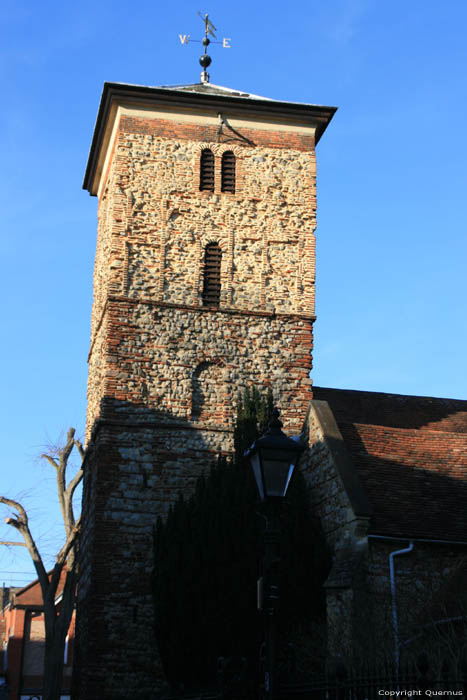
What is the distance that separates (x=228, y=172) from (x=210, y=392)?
19.8 ft

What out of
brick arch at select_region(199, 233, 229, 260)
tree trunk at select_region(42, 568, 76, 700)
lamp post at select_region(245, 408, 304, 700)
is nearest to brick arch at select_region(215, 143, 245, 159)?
brick arch at select_region(199, 233, 229, 260)

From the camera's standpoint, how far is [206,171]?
23484 millimetres

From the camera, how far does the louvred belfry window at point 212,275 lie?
2239 centimetres

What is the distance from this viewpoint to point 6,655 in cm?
4462

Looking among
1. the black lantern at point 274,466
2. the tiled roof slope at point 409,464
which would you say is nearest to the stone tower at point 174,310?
the tiled roof slope at point 409,464

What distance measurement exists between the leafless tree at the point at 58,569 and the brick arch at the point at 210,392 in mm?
5173

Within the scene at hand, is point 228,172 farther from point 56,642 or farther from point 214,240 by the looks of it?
point 56,642

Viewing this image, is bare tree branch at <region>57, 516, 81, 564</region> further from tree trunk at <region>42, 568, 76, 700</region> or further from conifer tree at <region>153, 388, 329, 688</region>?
conifer tree at <region>153, 388, 329, 688</region>

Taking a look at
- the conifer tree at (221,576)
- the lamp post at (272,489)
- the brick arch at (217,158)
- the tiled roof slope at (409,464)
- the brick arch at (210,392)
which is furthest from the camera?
the brick arch at (217,158)

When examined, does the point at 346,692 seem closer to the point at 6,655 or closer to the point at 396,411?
the point at 396,411

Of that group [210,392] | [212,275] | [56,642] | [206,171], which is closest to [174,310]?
[212,275]

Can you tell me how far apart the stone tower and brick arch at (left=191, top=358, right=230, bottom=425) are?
0.03 m

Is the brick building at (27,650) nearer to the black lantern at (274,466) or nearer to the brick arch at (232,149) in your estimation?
the brick arch at (232,149)

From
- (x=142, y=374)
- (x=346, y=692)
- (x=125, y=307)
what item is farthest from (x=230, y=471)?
(x=346, y=692)
